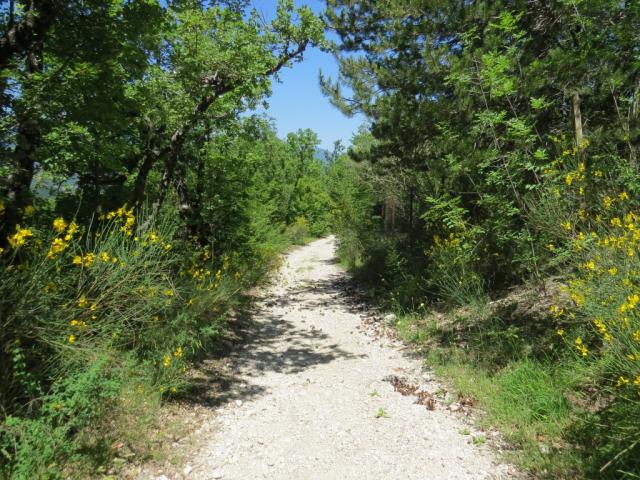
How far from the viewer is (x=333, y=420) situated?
4.37 metres

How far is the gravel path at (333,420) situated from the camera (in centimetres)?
349

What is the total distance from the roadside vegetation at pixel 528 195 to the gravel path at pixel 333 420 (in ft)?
1.68

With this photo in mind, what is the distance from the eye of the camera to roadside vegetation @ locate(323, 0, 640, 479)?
3.40m

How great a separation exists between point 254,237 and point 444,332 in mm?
6059

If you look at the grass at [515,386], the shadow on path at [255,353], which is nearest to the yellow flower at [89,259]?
the shadow on path at [255,353]

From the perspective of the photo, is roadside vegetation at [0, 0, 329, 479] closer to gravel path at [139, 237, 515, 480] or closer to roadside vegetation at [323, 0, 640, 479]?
gravel path at [139, 237, 515, 480]

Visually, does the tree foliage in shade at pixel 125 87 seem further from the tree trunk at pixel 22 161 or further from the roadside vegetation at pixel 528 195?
the roadside vegetation at pixel 528 195

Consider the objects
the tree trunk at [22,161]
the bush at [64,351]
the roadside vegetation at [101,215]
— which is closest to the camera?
the bush at [64,351]

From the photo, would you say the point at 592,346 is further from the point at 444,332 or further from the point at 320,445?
the point at 320,445

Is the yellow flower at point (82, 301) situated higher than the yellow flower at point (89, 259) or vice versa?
the yellow flower at point (89, 259)

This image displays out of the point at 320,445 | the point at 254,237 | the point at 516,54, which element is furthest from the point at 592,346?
the point at 254,237

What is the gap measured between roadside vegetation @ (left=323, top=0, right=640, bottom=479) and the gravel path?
0.51 meters

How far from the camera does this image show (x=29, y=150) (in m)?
3.44

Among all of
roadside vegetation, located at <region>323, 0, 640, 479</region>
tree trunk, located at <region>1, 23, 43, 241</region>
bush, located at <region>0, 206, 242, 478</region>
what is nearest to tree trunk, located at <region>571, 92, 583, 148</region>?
roadside vegetation, located at <region>323, 0, 640, 479</region>
